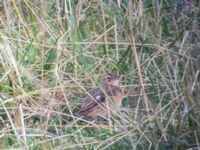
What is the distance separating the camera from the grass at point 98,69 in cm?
445

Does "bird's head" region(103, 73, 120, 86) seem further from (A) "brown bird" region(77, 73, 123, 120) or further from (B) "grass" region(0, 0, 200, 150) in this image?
(B) "grass" region(0, 0, 200, 150)

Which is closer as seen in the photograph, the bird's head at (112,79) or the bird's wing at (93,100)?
the bird's wing at (93,100)

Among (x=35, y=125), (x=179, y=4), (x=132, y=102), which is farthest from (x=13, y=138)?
(x=179, y=4)

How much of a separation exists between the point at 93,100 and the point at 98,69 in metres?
0.55

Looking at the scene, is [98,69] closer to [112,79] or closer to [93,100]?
[112,79]

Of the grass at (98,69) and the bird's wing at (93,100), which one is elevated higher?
the grass at (98,69)

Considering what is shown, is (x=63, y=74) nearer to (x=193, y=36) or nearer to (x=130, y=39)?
(x=130, y=39)

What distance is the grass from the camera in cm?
445

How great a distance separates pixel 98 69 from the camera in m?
5.66

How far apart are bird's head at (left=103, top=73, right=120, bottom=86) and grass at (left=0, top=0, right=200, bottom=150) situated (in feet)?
0.33

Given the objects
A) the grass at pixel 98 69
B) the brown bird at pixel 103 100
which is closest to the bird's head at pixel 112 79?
the brown bird at pixel 103 100

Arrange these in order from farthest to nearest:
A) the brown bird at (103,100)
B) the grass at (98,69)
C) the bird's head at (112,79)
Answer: the bird's head at (112,79) < the brown bird at (103,100) < the grass at (98,69)

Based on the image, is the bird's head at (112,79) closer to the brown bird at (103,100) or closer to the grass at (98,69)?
the brown bird at (103,100)

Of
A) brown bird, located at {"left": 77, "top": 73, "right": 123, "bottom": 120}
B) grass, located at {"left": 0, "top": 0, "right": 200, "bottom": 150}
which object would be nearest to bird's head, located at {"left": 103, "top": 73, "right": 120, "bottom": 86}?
brown bird, located at {"left": 77, "top": 73, "right": 123, "bottom": 120}
